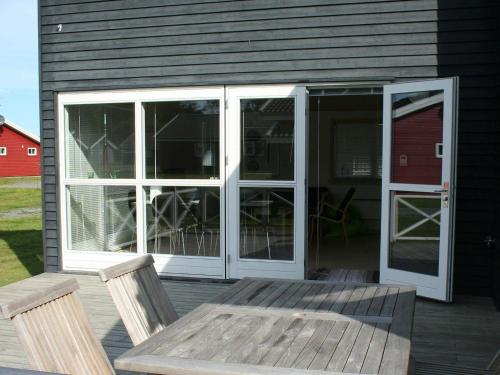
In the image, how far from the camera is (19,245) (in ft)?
29.1

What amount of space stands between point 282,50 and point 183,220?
2.03 m

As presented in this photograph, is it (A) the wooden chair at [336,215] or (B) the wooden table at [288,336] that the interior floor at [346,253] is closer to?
(A) the wooden chair at [336,215]

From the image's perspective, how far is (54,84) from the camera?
21.4ft

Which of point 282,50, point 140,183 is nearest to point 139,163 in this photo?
point 140,183

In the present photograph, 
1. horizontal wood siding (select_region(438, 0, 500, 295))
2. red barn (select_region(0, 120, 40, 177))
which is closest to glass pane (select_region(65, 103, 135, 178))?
horizontal wood siding (select_region(438, 0, 500, 295))

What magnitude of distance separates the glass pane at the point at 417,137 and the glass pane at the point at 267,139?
101cm

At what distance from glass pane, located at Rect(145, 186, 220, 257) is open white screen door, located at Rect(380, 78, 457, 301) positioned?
1.75 m

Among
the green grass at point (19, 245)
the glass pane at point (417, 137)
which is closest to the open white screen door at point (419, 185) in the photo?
the glass pane at point (417, 137)

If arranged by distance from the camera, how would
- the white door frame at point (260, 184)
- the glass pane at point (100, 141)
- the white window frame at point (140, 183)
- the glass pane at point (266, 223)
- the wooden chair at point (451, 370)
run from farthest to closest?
the glass pane at point (100, 141) < the white window frame at point (140, 183) < the glass pane at point (266, 223) < the white door frame at point (260, 184) < the wooden chair at point (451, 370)

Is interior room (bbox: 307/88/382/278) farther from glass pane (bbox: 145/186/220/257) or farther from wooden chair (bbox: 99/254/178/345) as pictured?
wooden chair (bbox: 99/254/178/345)

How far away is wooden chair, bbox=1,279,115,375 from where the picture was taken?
210cm

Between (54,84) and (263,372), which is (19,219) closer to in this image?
(54,84)

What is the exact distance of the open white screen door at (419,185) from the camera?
496 cm

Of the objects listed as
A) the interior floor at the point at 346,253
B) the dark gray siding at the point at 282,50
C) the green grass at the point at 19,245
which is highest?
the dark gray siding at the point at 282,50
